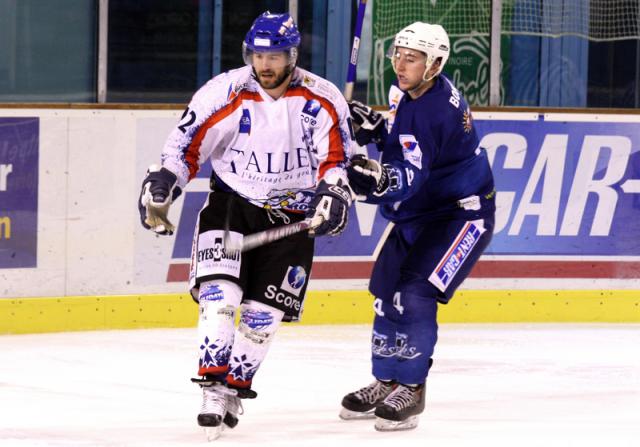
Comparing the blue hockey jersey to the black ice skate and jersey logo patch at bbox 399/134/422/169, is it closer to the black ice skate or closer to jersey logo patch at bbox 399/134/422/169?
jersey logo patch at bbox 399/134/422/169

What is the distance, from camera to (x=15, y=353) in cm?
612

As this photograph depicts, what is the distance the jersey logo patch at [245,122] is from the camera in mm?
4492

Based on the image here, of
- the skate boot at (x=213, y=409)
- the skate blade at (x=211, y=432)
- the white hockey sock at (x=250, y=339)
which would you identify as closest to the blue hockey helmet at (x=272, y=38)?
the white hockey sock at (x=250, y=339)

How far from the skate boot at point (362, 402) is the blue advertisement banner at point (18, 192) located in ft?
7.14

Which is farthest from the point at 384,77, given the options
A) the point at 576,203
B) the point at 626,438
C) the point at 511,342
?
the point at 626,438

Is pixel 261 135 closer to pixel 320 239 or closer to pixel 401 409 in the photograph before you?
pixel 401 409

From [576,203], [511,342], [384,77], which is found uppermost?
[384,77]

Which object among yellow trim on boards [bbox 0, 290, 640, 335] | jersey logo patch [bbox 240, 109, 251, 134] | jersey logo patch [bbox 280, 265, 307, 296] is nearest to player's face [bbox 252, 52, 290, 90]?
jersey logo patch [bbox 240, 109, 251, 134]

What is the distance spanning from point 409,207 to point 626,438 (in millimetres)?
1011

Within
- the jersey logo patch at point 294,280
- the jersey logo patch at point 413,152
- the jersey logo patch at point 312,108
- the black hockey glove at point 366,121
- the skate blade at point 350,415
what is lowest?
the skate blade at point 350,415

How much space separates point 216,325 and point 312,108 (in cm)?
73

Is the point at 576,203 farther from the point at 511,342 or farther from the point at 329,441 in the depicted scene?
the point at 329,441

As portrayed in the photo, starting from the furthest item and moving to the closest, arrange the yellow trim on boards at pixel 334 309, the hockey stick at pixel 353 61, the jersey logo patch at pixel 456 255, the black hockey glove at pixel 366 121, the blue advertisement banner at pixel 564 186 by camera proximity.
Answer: the blue advertisement banner at pixel 564 186, the yellow trim on boards at pixel 334 309, the hockey stick at pixel 353 61, the black hockey glove at pixel 366 121, the jersey logo patch at pixel 456 255

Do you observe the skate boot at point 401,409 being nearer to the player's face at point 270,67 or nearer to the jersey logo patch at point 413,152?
the jersey logo patch at point 413,152
